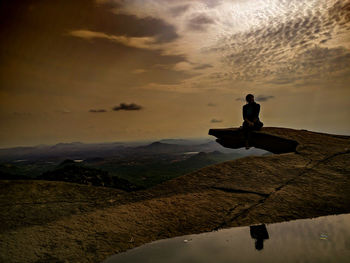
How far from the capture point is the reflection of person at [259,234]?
3.42 metres

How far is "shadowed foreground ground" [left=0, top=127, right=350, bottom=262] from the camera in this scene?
3.78 metres

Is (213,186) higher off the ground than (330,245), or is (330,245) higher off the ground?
(213,186)

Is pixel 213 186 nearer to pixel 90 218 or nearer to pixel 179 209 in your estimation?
pixel 179 209

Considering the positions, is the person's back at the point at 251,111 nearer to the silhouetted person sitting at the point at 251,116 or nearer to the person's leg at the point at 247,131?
the silhouetted person sitting at the point at 251,116

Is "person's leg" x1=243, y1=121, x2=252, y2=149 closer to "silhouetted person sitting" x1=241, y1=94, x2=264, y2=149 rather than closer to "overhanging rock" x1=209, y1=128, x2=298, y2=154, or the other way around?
"silhouetted person sitting" x1=241, y1=94, x2=264, y2=149

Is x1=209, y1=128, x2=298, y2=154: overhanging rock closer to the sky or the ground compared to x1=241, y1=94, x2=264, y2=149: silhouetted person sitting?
closer to the ground

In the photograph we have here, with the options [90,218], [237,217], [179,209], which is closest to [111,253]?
[90,218]

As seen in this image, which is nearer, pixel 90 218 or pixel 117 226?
pixel 117 226

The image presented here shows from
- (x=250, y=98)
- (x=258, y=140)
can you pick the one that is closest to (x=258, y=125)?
(x=258, y=140)

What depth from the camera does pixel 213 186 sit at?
226 inches

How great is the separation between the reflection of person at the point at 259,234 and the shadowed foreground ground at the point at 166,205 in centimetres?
22

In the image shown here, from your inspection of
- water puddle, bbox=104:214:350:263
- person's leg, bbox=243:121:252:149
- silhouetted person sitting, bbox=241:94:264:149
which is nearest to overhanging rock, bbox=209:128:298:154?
person's leg, bbox=243:121:252:149

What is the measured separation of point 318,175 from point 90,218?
530 centimetres

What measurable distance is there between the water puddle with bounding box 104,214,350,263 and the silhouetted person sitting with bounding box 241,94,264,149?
7.23 m
